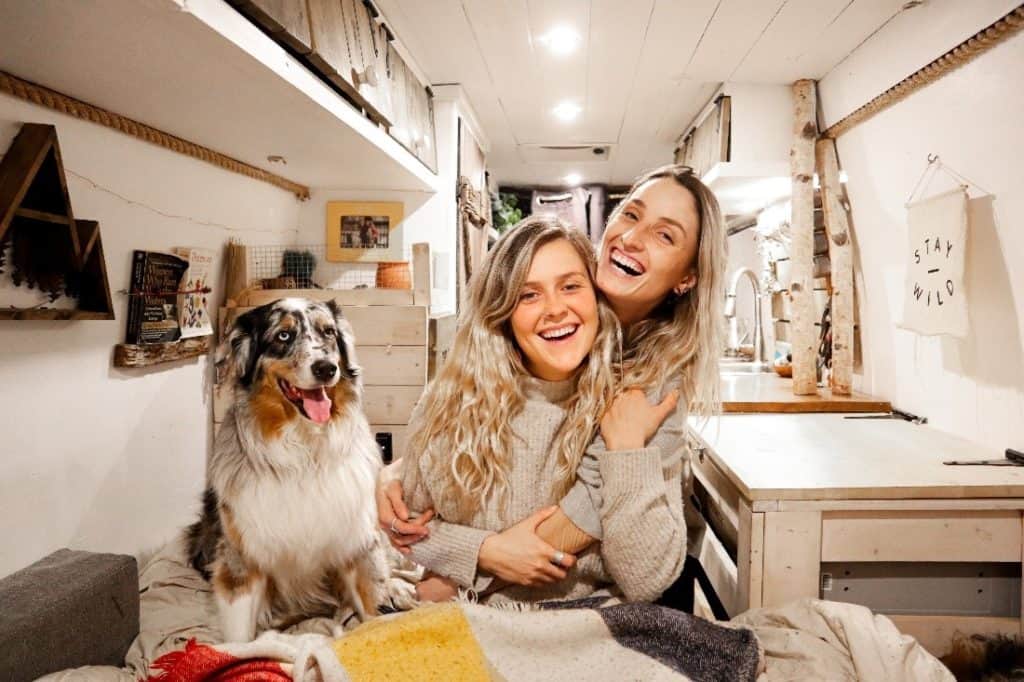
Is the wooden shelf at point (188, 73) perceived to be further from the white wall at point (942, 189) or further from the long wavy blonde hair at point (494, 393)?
the white wall at point (942, 189)

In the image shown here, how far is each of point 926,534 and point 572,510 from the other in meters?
0.91

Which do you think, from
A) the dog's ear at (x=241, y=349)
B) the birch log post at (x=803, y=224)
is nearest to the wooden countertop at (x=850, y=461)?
the birch log post at (x=803, y=224)

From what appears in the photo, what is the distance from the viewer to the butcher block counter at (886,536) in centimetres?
134

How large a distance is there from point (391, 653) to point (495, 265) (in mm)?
774

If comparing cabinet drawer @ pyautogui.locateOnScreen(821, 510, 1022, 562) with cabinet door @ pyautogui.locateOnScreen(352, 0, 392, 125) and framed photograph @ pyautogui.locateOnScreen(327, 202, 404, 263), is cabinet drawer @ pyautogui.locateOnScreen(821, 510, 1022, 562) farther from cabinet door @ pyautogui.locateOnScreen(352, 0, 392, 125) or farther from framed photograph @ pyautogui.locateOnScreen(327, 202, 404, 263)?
framed photograph @ pyautogui.locateOnScreen(327, 202, 404, 263)

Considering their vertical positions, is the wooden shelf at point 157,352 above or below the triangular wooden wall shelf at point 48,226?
below

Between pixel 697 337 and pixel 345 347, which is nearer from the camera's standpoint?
pixel 697 337

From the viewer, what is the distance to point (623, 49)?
2631 millimetres

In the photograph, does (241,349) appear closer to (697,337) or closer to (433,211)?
(697,337)

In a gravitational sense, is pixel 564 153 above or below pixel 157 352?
above

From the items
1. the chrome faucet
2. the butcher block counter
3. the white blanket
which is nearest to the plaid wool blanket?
the white blanket

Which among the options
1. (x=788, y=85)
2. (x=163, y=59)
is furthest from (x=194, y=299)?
(x=788, y=85)

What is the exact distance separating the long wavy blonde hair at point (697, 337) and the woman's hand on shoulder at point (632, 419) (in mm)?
44

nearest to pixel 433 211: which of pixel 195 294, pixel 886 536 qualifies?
pixel 195 294
